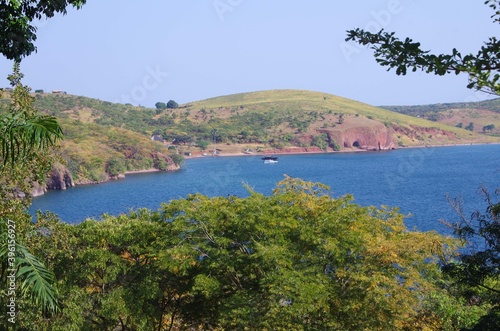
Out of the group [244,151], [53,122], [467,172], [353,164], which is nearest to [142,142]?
[244,151]

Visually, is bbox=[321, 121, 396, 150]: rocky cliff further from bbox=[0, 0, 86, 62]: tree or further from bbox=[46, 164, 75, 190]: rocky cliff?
bbox=[0, 0, 86, 62]: tree

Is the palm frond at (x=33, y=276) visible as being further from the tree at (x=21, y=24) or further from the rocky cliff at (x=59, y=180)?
the rocky cliff at (x=59, y=180)

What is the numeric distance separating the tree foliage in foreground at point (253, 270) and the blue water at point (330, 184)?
29590 millimetres

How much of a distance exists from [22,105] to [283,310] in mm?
8278

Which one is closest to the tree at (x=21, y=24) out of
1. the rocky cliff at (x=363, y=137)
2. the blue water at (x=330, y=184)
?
the blue water at (x=330, y=184)

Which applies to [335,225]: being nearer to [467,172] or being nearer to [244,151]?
[467,172]

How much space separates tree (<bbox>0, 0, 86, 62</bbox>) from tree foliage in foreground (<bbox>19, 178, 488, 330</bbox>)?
5.14 m

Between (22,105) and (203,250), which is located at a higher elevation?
(22,105)

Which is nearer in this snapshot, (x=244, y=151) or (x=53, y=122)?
(x=53, y=122)

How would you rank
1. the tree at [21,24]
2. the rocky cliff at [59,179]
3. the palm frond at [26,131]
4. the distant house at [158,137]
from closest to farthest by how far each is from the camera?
the palm frond at [26,131] → the tree at [21,24] → the rocky cliff at [59,179] → the distant house at [158,137]

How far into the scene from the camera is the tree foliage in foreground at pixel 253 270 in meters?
15.2

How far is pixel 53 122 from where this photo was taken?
5.87 meters

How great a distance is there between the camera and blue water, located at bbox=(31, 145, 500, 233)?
66250mm

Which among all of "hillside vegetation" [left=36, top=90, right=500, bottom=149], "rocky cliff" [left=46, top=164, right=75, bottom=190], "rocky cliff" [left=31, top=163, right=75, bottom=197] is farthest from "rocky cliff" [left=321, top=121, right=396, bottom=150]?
"rocky cliff" [left=46, top=164, right=75, bottom=190]
